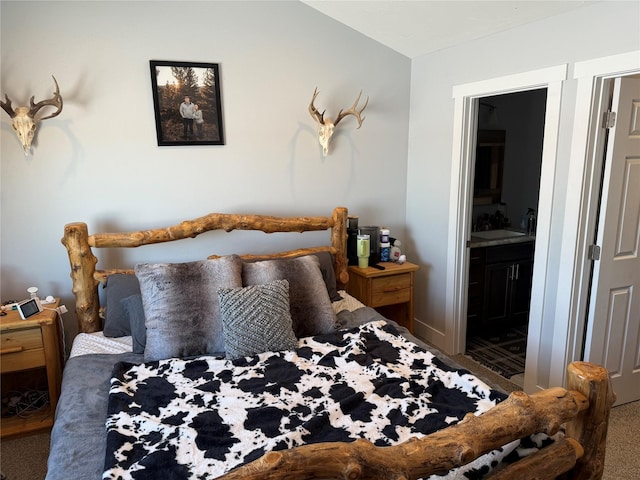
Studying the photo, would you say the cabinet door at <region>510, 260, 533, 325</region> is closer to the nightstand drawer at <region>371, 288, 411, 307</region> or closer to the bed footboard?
the nightstand drawer at <region>371, 288, 411, 307</region>

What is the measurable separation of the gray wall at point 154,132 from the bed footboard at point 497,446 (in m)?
2.22

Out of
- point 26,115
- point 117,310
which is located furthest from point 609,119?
point 26,115

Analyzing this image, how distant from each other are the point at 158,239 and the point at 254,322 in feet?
3.23

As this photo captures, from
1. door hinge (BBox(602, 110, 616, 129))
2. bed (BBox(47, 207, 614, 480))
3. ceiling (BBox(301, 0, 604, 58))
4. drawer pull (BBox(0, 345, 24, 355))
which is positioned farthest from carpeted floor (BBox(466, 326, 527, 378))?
drawer pull (BBox(0, 345, 24, 355))

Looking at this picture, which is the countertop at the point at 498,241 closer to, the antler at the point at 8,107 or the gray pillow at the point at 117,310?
the gray pillow at the point at 117,310

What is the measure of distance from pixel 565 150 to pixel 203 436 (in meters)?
2.33

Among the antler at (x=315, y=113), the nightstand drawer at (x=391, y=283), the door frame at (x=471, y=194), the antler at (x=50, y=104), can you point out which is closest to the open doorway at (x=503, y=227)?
the door frame at (x=471, y=194)

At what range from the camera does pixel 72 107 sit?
105 inches

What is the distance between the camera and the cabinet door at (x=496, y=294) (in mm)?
3674

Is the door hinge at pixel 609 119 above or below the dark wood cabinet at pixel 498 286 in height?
above

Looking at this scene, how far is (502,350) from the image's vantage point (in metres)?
3.60

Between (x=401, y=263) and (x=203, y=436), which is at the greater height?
(x=401, y=263)

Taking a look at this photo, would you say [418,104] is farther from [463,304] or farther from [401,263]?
[463,304]

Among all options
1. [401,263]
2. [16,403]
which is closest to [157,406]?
[16,403]
